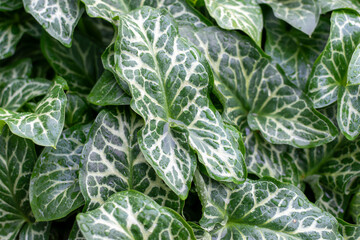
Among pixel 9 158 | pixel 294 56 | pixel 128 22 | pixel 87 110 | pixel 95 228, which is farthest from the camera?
pixel 294 56

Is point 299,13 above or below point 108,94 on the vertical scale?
above

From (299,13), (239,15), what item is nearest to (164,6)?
(239,15)

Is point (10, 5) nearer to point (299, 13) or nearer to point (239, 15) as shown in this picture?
point (239, 15)

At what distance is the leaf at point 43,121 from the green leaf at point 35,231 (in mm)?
320

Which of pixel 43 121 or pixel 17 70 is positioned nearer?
pixel 43 121

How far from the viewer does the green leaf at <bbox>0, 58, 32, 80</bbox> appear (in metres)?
1.36

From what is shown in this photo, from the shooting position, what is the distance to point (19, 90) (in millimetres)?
1276

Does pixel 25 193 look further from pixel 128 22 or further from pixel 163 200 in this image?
pixel 128 22

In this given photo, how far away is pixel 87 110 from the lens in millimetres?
1232

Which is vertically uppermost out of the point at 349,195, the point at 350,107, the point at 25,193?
the point at 350,107

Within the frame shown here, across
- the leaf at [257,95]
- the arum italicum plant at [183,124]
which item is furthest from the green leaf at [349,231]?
the leaf at [257,95]

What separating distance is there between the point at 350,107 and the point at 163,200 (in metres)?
0.63

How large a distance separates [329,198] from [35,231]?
0.92 meters

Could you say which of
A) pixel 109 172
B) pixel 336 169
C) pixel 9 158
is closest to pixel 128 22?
pixel 109 172
